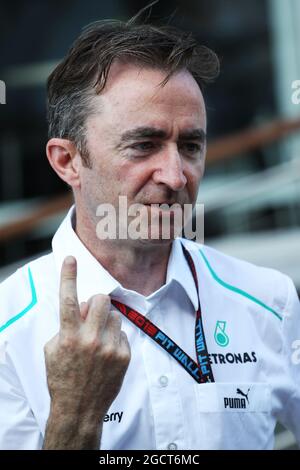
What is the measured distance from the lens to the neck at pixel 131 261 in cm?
213

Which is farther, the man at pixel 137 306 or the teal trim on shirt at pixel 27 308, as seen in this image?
the teal trim on shirt at pixel 27 308

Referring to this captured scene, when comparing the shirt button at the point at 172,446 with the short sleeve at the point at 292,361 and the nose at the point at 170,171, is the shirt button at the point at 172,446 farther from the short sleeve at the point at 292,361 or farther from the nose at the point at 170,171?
the nose at the point at 170,171

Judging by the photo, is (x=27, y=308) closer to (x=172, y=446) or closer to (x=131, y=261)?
(x=131, y=261)

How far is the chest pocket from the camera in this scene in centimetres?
199

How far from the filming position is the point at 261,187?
503 cm

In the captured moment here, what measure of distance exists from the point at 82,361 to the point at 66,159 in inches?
28.0

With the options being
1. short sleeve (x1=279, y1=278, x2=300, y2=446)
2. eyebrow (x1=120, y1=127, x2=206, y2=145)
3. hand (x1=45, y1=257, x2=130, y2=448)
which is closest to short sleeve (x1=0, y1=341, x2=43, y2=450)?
hand (x1=45, y1=257, x2=130, y2=448)

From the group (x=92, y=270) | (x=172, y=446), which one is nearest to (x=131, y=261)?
(x=92, y=270)

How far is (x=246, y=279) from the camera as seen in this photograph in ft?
7.67

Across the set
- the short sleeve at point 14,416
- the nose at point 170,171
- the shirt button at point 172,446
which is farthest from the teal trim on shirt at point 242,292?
the short sleeve at point 14,416

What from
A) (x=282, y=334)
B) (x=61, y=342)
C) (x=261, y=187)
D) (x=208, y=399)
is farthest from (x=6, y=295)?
(x=261, y=187)

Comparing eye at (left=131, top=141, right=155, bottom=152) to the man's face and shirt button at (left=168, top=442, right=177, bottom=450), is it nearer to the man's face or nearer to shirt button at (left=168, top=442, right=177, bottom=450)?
the man's face

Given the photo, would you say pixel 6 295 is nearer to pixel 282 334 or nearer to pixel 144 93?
pixel 144 93

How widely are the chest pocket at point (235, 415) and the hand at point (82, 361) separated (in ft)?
1.08
